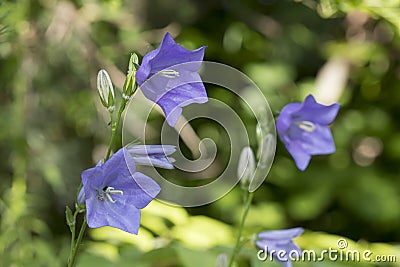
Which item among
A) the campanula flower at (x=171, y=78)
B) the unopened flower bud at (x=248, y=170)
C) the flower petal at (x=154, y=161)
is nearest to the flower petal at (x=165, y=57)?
the campanula flower at (x=171, y=78)

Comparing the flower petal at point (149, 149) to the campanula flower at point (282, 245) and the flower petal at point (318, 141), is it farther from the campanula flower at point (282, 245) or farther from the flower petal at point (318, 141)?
the flower petal at point (318, 141)

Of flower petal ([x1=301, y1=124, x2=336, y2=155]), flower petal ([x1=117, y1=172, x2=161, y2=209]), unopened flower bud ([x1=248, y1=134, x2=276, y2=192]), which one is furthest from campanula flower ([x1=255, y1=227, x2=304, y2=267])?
flower petal ([x1=117, y1=172, x2=161, y2=209])

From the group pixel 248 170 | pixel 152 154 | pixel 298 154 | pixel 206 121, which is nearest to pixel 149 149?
pixel 152 154

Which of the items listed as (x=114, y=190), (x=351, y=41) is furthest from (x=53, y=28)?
(x=351, y=41)

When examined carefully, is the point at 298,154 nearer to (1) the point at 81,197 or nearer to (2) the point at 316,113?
(2) the point at 316,113

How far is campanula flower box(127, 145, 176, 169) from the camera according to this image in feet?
3.02

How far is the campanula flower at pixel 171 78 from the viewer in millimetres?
934

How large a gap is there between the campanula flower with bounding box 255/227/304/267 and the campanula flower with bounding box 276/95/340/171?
0.16 m

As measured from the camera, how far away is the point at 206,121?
2.33 m

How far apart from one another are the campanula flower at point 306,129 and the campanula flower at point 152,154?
1.29ft

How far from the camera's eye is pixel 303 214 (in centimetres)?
228

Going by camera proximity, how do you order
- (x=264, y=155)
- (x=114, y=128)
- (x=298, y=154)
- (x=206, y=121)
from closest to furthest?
(x=114, y=128) → (x=264, y=155) → (x=298, y=154) → (x=206, y=121)

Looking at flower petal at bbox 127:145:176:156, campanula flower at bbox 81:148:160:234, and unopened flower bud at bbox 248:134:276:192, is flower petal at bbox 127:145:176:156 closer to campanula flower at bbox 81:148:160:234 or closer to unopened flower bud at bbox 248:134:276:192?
campanula flower at bbox 81:148:160:234

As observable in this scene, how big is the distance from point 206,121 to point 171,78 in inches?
53.0
